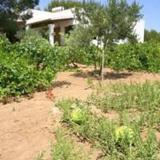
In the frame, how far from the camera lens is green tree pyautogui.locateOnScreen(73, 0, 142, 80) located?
1527 centimetres

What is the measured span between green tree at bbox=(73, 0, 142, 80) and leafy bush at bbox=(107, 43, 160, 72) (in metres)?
2.66

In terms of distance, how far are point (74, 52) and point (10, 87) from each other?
8467 mm

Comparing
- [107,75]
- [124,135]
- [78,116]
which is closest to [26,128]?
[78,116]

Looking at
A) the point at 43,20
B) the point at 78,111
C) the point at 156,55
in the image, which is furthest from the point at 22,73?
→ the point at 43,20

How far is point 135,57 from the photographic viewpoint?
742 inches

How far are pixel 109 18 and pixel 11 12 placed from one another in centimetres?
1427

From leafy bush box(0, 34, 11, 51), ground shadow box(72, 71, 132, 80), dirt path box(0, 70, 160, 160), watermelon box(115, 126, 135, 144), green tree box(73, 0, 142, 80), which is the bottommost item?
ground shadow box(72, 71, 132, 80)

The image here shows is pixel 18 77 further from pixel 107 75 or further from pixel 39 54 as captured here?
pixel 107 75

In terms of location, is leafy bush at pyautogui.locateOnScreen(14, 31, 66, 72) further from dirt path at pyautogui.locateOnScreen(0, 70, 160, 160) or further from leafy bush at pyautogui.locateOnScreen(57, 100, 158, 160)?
leafy bush at pyautogui.locateOnScreen(57, 100, 158, 160)

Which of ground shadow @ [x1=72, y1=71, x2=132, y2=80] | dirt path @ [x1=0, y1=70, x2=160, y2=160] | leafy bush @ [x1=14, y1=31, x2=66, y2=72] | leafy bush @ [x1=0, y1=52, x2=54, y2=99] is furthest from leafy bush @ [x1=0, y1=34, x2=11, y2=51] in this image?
ground shadow @ [x1=72, y1=71, x2=132, y2=80]

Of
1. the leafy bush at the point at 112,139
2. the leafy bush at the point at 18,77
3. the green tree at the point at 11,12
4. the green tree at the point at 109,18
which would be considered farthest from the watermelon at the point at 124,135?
the green tree at the point at 11,12

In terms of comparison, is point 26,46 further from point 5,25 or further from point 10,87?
point 5,25

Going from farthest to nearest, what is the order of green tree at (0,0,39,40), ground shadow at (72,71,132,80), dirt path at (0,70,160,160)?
green tree at (0,0,39,40) < ground shadow at (72,71,132,80) < dirt path at (0,70,160,160)

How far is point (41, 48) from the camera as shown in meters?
11.4
